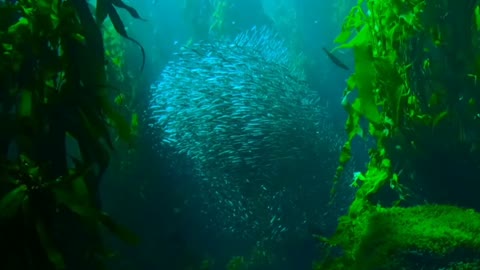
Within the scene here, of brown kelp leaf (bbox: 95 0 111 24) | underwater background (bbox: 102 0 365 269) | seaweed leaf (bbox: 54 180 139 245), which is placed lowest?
seaweed leaf (bbox: 54 180 139 245)

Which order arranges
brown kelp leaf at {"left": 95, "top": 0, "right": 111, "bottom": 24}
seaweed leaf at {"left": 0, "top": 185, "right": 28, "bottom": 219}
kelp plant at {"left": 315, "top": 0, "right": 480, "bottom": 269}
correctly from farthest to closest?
kelp plant at {"left": 315, "top": 0, "right": 480, "bottom": 269} < brown kelp leaf at {"left": 95, "top": 0, "right": 111, "bottom": 24} < seaweed leaf at {"left": 0, "top": 185, "right": 28, "bottom": 219}

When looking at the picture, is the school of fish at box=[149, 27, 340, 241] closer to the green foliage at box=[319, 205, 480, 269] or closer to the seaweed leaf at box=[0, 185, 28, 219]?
the green foliage at box=[319, 205, 480, 269]

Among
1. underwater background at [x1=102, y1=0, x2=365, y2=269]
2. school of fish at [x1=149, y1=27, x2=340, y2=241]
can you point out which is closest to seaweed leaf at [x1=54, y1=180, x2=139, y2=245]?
underwater background at [x1=102, y1=0, x2=365, y2=269]

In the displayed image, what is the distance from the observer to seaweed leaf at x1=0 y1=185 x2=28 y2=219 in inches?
85.6

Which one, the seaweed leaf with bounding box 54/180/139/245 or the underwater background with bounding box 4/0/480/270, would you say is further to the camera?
the underwater background with bounding box 4/0/480/270

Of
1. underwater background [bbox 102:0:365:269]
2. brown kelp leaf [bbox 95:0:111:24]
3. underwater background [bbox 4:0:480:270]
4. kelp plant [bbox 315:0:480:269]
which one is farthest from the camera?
underwater background [bbox 102:0:365:269]

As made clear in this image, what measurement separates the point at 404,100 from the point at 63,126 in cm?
250

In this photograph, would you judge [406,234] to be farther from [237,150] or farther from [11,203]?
[237,150]

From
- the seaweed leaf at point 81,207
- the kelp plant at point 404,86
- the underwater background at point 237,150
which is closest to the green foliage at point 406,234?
the underwater background at point 237,150

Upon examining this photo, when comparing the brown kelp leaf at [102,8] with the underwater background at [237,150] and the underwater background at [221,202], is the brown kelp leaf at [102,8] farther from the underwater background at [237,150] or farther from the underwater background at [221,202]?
the underwater background at [221,202]

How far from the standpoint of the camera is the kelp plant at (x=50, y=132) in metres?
2.29

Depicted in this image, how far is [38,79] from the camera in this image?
Answer: 255 centimetres

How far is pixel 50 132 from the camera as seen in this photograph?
2564 millimetres

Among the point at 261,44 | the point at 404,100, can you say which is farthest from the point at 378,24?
the point at 261,44
